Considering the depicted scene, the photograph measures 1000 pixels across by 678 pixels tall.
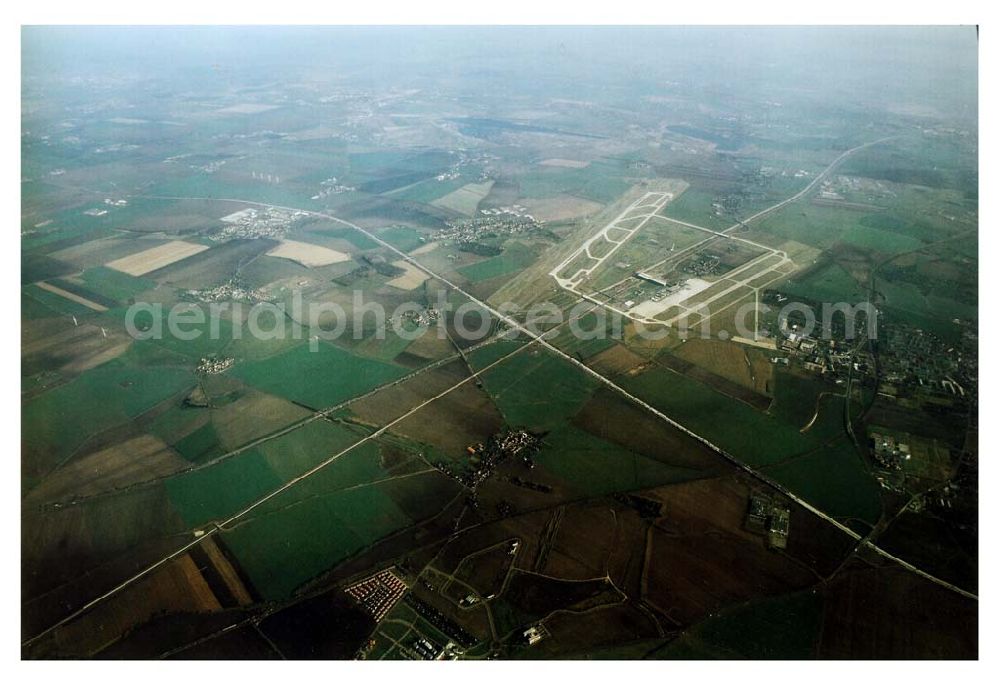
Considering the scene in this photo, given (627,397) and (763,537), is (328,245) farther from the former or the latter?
(763,537)

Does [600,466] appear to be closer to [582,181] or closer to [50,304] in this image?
[50,304]

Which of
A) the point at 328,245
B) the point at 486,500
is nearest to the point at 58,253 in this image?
the point at 328,245

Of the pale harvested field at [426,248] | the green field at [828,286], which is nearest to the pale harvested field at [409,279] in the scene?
the pale harvested field at [426,248]

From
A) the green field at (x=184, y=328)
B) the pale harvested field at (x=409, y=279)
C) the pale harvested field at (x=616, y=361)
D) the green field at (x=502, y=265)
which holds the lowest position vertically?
the pale harvested field at (x=616, y=361)

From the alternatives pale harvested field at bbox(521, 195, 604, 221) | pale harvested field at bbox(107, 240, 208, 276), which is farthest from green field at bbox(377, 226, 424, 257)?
pale harvested field at bbox(107, 240, 208, 276)

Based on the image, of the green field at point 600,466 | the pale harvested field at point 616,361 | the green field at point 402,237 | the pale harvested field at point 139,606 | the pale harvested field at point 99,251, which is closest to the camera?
the pale harvested field at point 139,606

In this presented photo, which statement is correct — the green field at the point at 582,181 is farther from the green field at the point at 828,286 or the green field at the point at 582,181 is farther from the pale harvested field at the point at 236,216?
the pale harvested field at the point at 236,216

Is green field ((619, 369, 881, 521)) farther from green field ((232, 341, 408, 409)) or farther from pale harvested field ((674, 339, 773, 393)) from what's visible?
green field ((232, 341, 408, 409))
